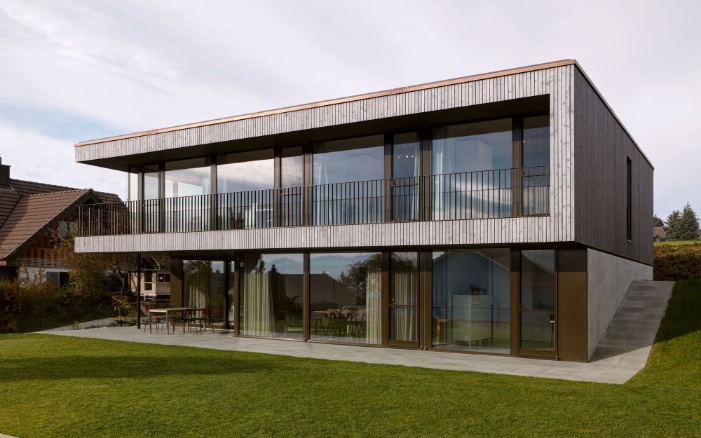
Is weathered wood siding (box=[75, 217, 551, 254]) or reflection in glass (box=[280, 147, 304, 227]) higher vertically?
reflection in glass (box=[280, 147, 304, 227])

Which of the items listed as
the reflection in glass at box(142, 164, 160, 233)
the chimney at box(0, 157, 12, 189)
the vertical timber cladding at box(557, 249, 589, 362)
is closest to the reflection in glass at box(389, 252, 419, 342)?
the vertical timber cladding at box(557, 249, 589, 362)

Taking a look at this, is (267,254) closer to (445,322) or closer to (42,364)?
(445,322)

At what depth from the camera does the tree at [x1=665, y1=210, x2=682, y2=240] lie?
3042 inches

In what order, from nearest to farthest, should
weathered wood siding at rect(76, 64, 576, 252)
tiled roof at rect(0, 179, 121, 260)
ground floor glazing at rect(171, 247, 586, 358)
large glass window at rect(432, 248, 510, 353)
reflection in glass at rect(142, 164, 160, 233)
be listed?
weathered wood siding at rect(76, 64, 576, 252)
ground floor glazing at rect(171, 247, 586, 358)
large glass window at rect(432, 248, 510, 353)
reflection in glass at rect(142, 164, 160, 233)
tiled roof at rect(0, 179, 121, 260)

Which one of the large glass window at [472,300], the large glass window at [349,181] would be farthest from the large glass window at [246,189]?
the large glass window at [472,300]

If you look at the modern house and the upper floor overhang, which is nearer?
the upper floor overhang

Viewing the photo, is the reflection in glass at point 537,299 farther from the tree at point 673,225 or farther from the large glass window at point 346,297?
the tree at point 673,225

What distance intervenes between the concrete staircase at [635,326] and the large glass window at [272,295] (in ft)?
24.0

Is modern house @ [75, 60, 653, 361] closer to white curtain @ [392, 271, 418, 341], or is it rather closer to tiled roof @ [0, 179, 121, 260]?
white curtain @ [392, 271, 418, 341]

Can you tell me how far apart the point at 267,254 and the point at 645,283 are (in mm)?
11052

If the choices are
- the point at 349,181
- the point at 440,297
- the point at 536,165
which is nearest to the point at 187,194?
the point at 349,181

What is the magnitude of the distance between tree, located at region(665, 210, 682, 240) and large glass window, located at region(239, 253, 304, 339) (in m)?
70.4

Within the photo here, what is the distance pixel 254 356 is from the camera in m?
13.7

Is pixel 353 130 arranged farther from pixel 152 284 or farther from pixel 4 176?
pixel 4 176
